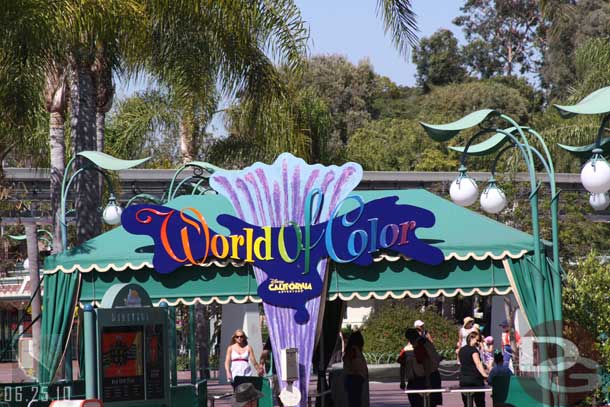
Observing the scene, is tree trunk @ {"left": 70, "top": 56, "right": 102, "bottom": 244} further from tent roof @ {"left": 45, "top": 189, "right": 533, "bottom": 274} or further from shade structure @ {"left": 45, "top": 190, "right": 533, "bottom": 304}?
shade structure @ {"left": 45, "top": 190, "right": 533, "bottom": 304}

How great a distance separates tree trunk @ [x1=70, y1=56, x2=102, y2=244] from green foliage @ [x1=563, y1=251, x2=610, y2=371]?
7.85 metres

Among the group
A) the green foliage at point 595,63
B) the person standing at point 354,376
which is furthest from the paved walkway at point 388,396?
the green foliage at point 595,63

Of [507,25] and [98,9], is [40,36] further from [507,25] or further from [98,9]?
[507,25]

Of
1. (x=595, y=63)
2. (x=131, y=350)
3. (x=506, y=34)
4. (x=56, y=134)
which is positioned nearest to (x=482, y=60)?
(x=506, y=34)

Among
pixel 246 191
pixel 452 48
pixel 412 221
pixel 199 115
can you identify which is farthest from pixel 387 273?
pixel 452 48

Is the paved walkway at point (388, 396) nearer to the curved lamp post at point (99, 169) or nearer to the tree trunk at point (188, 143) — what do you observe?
the curved lamp post at point (99, 169)

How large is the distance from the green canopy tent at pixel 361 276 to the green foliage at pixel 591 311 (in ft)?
4.18

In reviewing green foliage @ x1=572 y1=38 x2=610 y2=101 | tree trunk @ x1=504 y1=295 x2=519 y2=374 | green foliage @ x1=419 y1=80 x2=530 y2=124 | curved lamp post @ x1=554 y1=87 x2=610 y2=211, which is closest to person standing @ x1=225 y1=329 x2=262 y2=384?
curved lamp post @ x1=554 y1=87 x2=610 y2=211

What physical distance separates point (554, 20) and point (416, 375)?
5925 millimetres

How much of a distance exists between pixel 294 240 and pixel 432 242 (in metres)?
1.80

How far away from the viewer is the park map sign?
14.9 metres

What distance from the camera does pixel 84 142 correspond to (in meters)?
19.7

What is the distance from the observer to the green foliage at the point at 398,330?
3175cm
